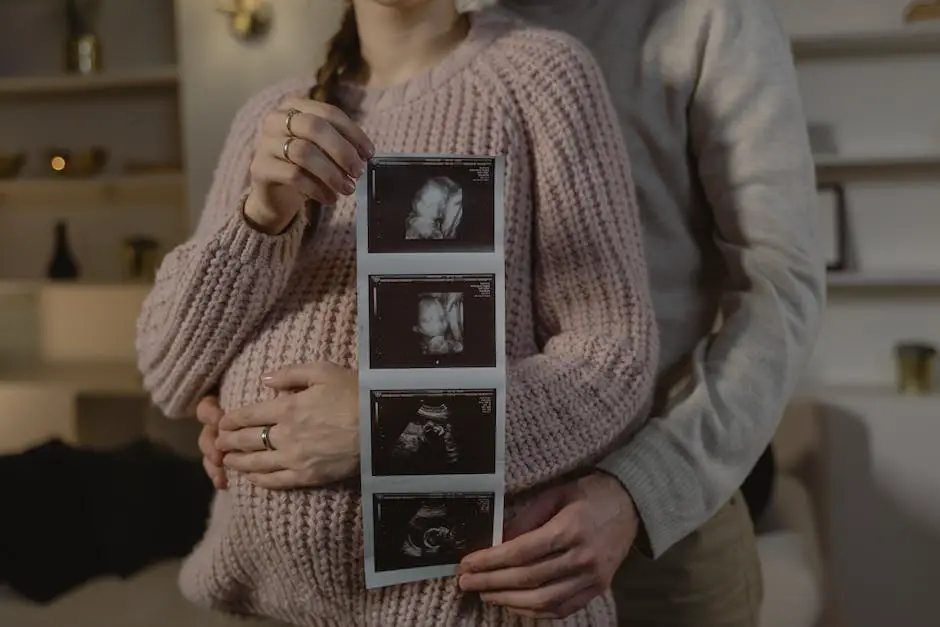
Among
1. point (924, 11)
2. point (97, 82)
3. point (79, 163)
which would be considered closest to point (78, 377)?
point (79, 163)

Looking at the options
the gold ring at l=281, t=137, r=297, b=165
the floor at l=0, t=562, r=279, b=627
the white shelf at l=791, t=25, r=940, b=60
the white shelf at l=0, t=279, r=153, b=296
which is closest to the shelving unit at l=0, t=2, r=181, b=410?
the white shelf at l=0, t=279, r=153, b=296

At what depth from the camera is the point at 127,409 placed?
283 centimetres

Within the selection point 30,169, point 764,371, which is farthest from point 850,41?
point 30,169

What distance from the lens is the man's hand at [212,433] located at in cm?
84

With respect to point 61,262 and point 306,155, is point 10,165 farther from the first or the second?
point 306,155

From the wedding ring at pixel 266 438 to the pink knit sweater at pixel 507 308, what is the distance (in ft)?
0.14

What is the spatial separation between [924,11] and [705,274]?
1.77 meters

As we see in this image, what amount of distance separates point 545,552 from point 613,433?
0.12m

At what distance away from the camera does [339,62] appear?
89cm

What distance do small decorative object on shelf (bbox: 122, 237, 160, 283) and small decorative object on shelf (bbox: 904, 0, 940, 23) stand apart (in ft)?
8.05

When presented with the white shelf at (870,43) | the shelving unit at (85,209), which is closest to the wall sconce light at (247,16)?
the shelving unit at (85,209)

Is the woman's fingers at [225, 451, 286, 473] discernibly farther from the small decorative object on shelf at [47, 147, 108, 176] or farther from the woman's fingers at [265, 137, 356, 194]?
the small decorative object on shelf at [47, 147, 108, 176]

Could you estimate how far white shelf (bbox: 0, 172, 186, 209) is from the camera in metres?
2.90

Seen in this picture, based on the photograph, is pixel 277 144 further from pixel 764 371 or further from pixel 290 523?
pixel 764 371
